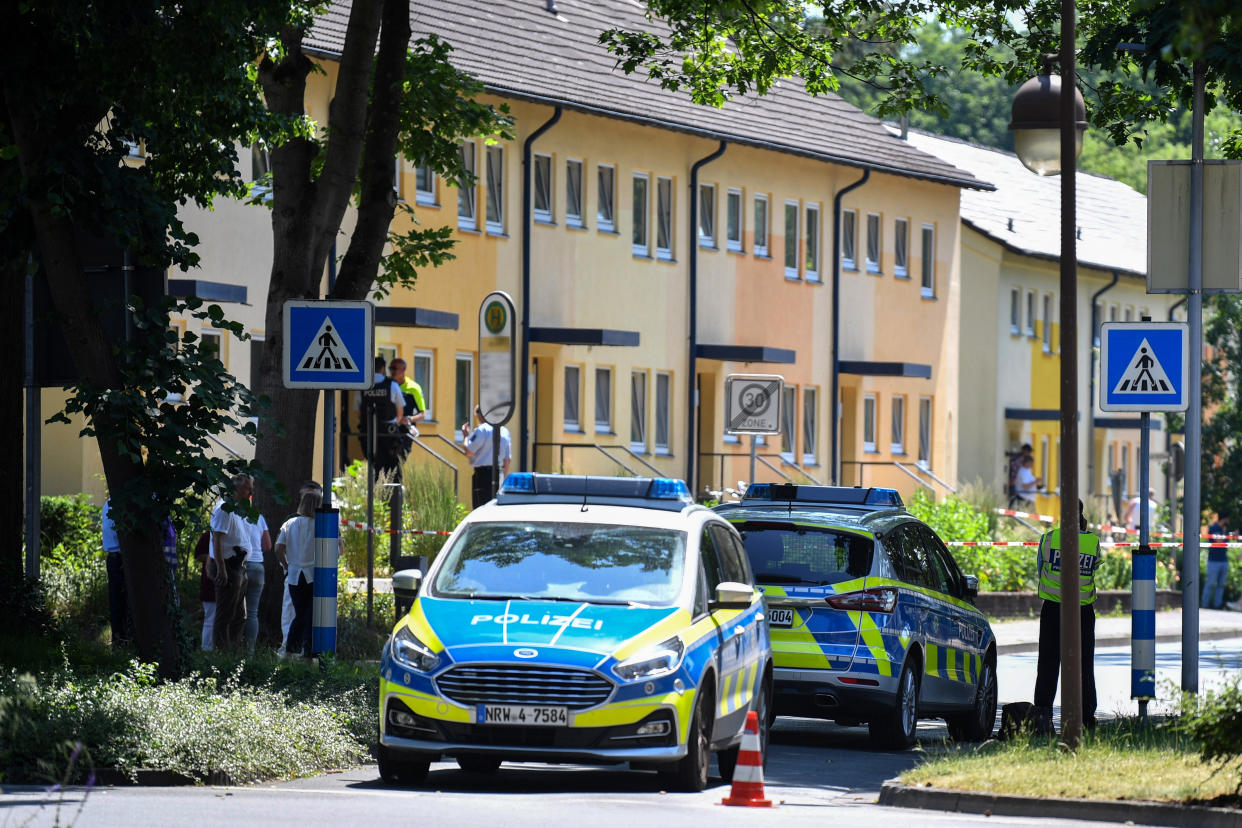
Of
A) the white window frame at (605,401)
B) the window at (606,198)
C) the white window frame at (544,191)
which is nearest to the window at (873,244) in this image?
the window at (606,198)

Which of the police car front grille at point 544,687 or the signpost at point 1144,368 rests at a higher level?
the signpost at point 1144,368

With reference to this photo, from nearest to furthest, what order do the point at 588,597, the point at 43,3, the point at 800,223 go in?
the point at 588,597, the point at 43,3, the point at 800,223

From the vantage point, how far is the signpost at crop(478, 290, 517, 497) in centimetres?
2056

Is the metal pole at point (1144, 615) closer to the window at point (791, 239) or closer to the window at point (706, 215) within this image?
the window at point (706, 215)

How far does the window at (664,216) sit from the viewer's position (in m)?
45.3

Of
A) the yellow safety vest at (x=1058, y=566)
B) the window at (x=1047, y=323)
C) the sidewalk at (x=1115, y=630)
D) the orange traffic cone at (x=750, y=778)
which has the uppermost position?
the window at (x=1047, y=323)

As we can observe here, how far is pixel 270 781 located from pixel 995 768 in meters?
4.03

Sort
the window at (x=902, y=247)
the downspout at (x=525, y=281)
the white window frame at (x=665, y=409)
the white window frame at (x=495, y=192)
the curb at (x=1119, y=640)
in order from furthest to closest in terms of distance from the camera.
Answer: the window at (x=902, y=247)
the white window frame at (x=665, y=409)
the downspout at (x=525, y=281)
the white window frame at (x=495, y=192)
the curb at (x=1119, y=640)

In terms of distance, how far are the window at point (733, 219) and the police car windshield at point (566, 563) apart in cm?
3289

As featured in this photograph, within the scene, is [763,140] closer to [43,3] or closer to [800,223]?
[800,223]

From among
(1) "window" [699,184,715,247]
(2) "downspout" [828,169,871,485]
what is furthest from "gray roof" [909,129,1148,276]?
(1) "window" [699,184,715,247]

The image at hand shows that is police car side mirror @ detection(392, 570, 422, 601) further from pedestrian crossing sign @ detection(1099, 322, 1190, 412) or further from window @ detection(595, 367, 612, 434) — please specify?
window @ detection(595, 367, 612, 434)

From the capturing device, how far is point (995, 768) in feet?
45.5

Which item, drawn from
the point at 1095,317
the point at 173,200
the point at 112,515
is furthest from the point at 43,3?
the point at 1095,317
